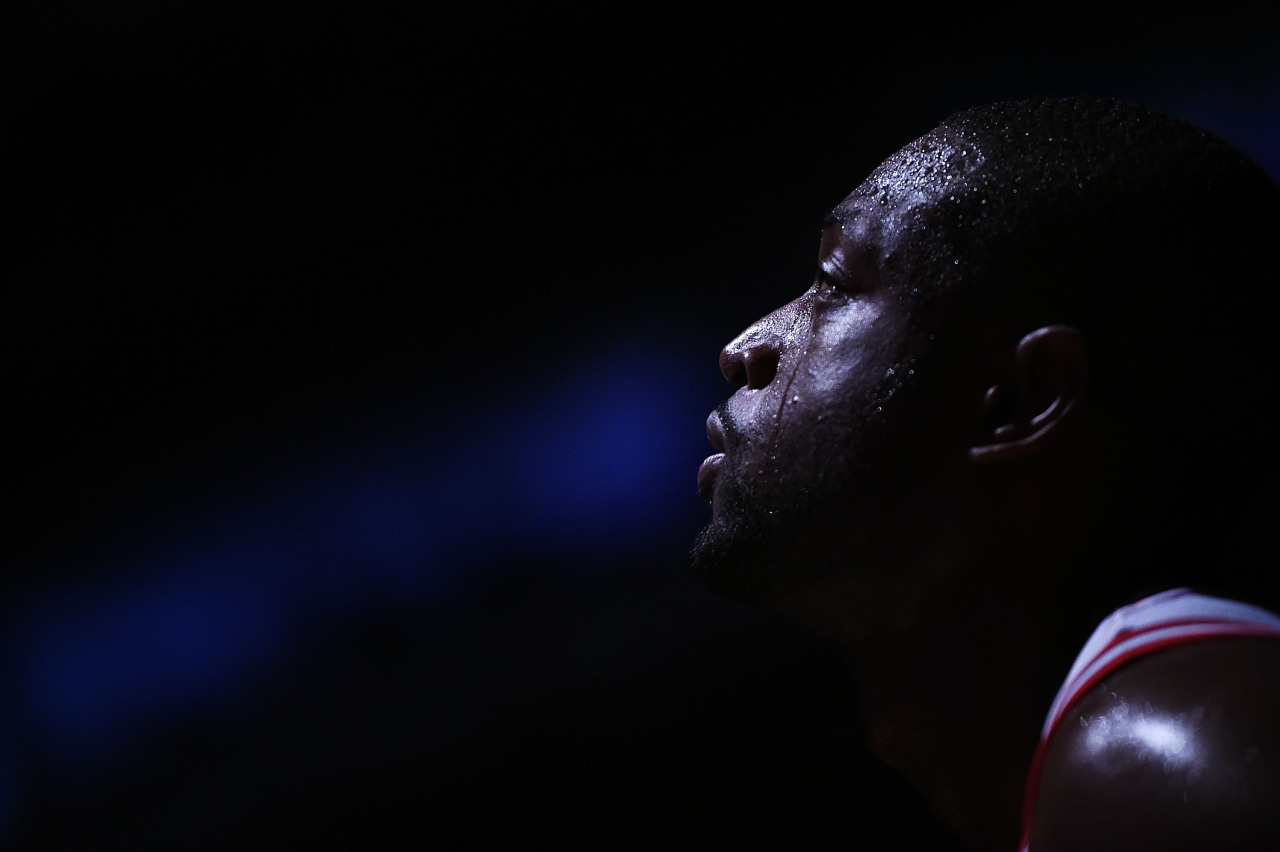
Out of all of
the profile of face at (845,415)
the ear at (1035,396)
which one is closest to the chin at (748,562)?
the profile of face at (845,415)

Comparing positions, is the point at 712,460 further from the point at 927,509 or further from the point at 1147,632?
the point at 1147,632

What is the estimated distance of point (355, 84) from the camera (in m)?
2.11

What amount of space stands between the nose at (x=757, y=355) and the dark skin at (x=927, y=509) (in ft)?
0.14

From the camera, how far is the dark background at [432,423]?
208 cm

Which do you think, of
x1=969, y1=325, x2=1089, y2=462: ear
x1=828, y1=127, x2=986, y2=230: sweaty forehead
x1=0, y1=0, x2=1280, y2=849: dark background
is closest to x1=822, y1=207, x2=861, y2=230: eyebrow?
x1=828, y1=127, x2=986, y2=230: sweaty forehead

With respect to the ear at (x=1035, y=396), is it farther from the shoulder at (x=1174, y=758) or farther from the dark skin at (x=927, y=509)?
the shoulder at (x=1174, y=758)

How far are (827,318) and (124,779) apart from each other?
188 cm

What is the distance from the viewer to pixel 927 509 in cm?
104

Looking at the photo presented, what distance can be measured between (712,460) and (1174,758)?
0.68m

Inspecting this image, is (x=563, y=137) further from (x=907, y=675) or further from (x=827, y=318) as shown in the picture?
(x=907, y=675)

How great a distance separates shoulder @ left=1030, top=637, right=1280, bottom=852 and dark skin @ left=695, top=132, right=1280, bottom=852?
0.64ft

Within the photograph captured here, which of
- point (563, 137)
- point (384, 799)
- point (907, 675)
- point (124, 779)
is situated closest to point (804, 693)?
point (384, 799)

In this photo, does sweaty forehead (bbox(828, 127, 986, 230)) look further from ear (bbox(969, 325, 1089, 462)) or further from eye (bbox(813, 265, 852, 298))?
ear (bbox(969, 325, 1089, 462))

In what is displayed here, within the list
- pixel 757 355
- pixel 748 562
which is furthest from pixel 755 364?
pixel 748 562
